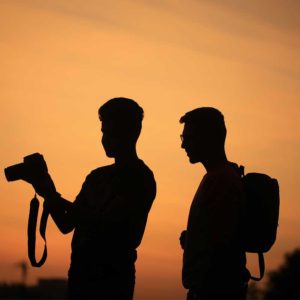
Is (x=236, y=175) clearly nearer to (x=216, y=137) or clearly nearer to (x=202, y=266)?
(x=216, y=137)

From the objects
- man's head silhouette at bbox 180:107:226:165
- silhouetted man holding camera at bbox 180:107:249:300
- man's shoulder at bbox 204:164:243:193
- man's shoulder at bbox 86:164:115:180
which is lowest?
silhouetted man holding camera at bbox 180:107:249:300

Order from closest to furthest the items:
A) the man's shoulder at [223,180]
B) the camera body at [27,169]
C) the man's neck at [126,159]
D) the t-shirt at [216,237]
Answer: the t-shirt at [216,237], the man's shoulder at [223,180], the camera body at [27,169], the man's neck at [126,159]

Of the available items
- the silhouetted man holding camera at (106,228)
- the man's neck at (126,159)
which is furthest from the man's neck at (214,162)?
the man's neck at (126,159)

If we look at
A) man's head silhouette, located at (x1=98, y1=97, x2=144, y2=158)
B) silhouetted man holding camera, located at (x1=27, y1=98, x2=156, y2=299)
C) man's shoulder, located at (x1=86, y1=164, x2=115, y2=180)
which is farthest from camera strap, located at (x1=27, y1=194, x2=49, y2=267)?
man's head silhouette, located at (x1=98, y1=97, x2=144, y2=158)

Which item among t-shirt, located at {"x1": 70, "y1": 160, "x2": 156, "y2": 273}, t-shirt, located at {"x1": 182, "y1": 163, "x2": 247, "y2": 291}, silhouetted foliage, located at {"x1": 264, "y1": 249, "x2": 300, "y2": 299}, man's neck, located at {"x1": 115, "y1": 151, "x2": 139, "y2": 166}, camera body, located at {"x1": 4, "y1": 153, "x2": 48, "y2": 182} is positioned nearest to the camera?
t-shirt, located at {"x1": 182, "y1": 163, "x2": 247, "y2": 291}

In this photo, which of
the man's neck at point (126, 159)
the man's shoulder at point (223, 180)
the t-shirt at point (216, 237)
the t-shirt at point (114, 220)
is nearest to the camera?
the t-shirt at point (216, 237)

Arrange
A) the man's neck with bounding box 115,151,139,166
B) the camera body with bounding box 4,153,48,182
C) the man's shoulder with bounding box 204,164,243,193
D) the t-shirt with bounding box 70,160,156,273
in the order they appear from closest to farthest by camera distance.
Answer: the man's shoulder with bounding box 204,164,243,193, the t-shirt with bounding box 70,160,156,273, the camera body with bounding box 4,153,48,182, the man's neck with bounding box 115,151,139,166

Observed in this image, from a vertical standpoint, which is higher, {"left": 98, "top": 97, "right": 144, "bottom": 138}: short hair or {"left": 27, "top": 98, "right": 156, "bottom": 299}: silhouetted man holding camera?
{"left": 98, "top": 97, "right": 144, "bottom": 138}: short hair

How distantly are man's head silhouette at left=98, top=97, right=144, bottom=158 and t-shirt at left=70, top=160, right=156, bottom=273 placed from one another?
23 cm

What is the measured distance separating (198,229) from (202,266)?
0.96 ft

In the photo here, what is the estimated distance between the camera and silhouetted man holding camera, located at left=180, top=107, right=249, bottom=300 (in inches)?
235

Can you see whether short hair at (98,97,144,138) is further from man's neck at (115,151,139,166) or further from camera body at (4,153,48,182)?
camera body at (4,153,48,182)

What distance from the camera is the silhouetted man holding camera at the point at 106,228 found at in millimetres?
6309

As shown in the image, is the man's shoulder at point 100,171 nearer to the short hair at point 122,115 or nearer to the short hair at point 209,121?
the short hair at point 122,115
